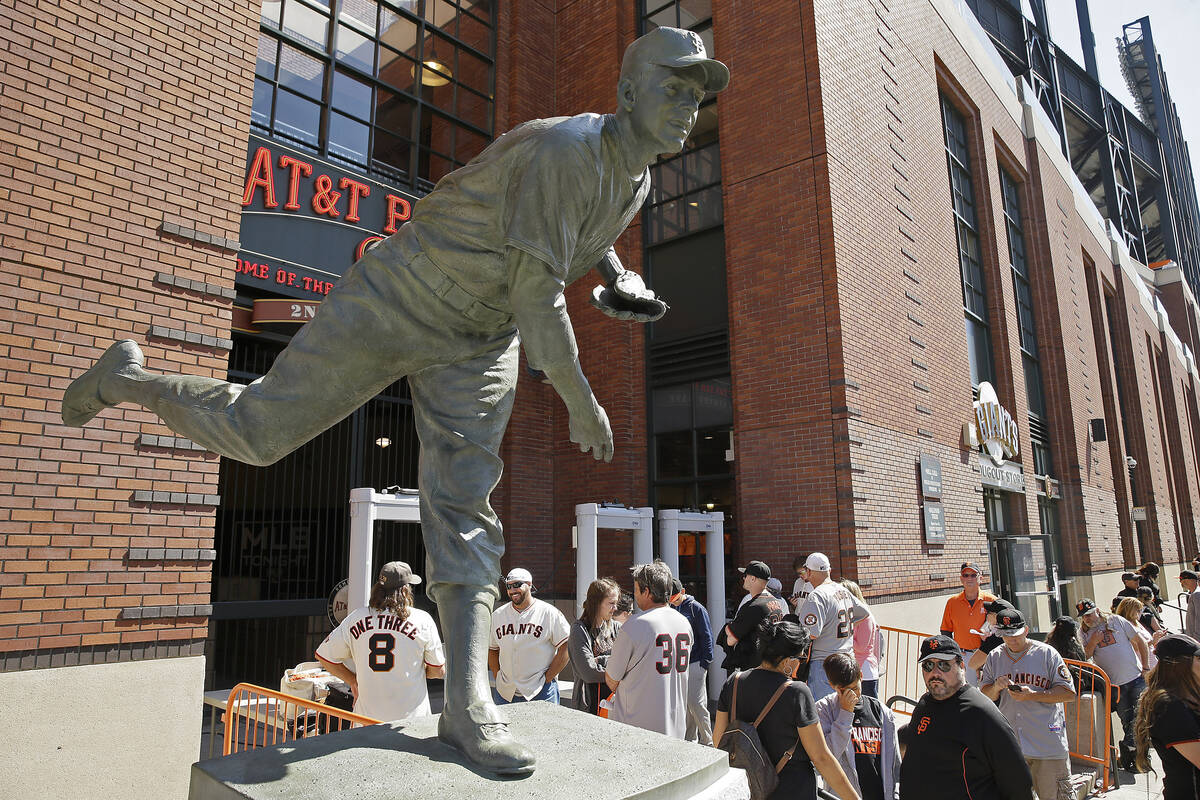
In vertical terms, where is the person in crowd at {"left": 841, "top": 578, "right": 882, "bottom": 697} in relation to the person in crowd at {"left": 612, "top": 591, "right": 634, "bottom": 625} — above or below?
below

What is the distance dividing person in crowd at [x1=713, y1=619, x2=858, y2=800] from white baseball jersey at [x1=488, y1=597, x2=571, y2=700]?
5.44 feet

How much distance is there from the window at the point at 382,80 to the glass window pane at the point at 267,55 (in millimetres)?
15

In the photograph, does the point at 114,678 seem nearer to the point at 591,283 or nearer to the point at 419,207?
the point at 419,207

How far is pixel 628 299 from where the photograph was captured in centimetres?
286

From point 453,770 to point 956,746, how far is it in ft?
10.3

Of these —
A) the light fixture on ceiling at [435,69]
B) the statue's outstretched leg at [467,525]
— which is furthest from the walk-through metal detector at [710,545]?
the light fixture on ceiling at [435,69]

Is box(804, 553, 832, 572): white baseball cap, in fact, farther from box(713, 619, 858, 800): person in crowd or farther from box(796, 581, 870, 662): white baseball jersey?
box(713, 619, 858, 800): person in crowd

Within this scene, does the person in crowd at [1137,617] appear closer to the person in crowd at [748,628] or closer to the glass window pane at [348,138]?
the person in crowd at [748,628]

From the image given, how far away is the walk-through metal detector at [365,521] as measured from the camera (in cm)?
677

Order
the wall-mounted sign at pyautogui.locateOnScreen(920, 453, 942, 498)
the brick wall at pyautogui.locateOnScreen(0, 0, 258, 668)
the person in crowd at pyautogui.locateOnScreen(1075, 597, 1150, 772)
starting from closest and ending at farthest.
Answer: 1. the brick wall at pyautogui.locateOnScreen(0, 0, 258, 668)
2. the person in crowd at pyautogui.locateOnScreen(1075, 597, 1150, 772)
3. the wall-mounted sign at pyautogui.locateOnScreen(920, 453, 942, 498)

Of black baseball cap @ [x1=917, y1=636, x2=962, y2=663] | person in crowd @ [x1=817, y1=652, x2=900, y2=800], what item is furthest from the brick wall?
black baseball cap @ [x1=917, y1=636, x2=962, y2=663]

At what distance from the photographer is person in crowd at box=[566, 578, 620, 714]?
5504mm

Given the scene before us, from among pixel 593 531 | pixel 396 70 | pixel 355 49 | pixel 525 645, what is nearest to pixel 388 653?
pixel 525 645

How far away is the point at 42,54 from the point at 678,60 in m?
5.88
